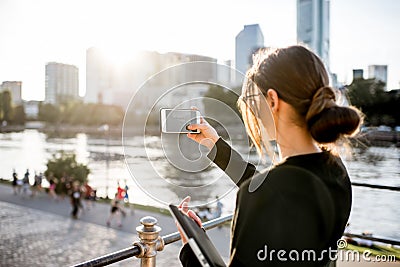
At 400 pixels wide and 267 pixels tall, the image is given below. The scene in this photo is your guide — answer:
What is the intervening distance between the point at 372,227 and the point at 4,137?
56.3 m

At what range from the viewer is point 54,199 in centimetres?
1631

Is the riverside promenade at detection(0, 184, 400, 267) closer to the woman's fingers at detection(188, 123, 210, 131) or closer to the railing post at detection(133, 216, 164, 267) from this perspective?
the railing post at detection(133, 216, 164, 267)

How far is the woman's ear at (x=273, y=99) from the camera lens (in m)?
0.69

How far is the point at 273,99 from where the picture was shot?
700mm

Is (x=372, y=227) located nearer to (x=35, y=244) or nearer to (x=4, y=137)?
(x=35, y=244)

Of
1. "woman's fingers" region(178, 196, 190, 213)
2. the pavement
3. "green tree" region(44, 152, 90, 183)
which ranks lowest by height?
the pavement

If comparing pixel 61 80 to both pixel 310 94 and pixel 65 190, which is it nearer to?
pixel 65 190

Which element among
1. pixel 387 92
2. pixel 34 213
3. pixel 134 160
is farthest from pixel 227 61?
pixel 34 213

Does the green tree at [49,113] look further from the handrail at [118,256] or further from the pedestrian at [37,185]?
the handrail at [118,256]

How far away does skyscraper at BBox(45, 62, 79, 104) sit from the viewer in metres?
48.5

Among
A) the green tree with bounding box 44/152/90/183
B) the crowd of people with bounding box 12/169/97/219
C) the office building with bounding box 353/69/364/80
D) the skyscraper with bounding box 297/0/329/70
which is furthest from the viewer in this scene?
the green tree with bounding box 44/152/90/183

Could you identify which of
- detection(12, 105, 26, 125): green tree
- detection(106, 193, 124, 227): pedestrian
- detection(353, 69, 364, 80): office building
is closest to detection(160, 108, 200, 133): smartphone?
detection(353, 69, 364, 80): office building

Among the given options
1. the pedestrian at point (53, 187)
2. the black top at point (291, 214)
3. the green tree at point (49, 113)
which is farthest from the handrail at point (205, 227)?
the green tree at point (49, 113)

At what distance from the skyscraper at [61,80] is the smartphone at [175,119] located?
48.0 metres
